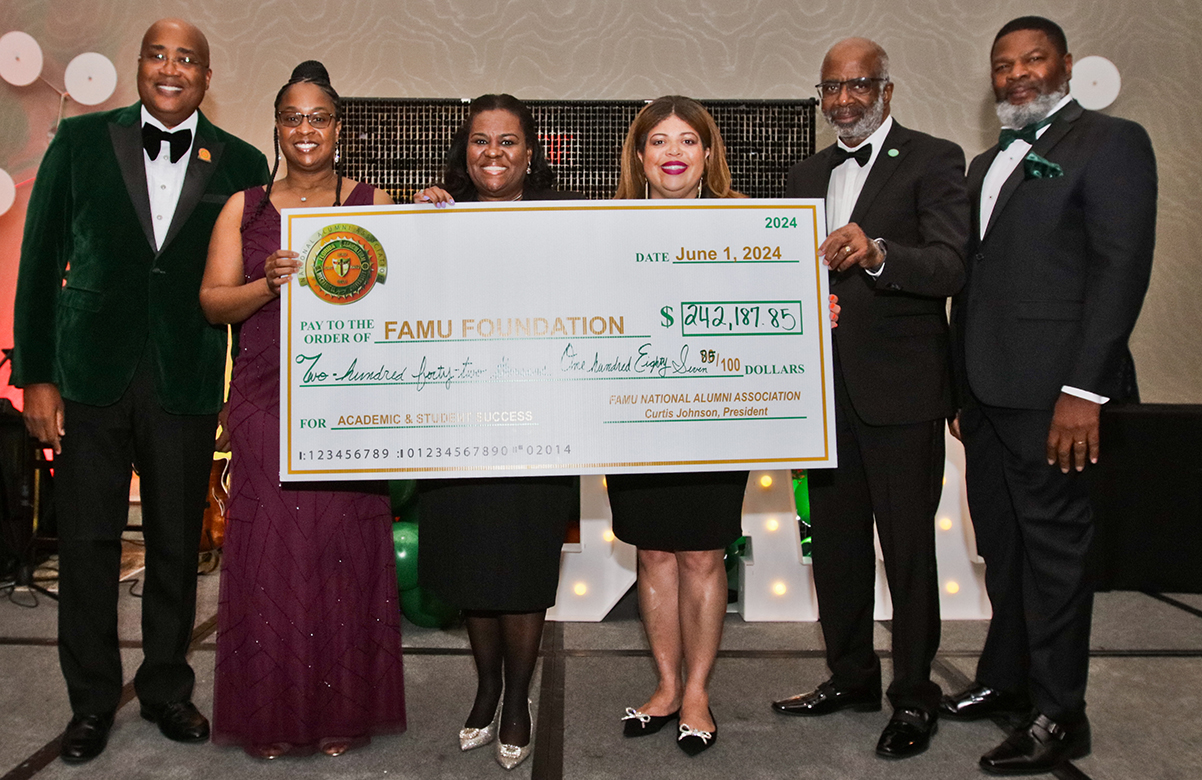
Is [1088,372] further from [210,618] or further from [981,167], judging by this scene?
[210,618]

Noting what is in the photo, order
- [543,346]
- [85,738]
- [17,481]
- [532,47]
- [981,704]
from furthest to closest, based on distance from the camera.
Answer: [532,47] → [17,481] → [981,704] → [85,738] → [543,346]

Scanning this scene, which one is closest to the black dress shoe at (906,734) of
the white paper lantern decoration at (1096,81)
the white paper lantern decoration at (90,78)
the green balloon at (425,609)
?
the green balloon at (425,609)

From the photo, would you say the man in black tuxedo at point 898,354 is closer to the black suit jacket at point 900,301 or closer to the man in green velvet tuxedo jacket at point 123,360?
the black suit jacket at point 900,301

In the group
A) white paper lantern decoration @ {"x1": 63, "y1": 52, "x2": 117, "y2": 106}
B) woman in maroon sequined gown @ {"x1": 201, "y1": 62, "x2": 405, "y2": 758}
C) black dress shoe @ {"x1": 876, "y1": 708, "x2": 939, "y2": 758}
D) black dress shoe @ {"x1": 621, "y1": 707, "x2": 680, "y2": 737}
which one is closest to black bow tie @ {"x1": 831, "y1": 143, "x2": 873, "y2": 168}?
woman in maroon sequined gown @ {"x1": 201, "y1": 62, "x2": 405, "y2": 758}

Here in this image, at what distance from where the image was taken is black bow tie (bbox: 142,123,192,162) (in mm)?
2074

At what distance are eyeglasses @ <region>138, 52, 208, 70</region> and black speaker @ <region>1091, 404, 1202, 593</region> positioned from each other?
3.47 meters

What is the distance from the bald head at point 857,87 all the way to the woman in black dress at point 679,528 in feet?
1.02

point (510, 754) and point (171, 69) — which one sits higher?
point (171, 69)

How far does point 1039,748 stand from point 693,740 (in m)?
0.77

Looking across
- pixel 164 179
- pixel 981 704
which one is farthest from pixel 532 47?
pixel 981 704

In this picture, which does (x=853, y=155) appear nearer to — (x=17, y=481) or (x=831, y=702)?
(x=831, y=702)

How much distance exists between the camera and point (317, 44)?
4688mm

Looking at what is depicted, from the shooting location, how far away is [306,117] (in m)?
1.87

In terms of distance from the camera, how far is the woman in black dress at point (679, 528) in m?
1.95
